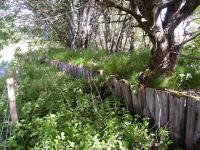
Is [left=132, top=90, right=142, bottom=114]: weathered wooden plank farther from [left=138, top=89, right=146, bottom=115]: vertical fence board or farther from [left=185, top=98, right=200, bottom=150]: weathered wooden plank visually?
[left=185, top=98, right=200, bottom=150]: weathered wooden plank

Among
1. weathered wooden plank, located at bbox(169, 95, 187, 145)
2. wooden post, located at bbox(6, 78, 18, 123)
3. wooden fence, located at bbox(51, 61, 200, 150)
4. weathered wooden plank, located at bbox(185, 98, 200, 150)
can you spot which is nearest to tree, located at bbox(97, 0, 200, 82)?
wooden fence, located at bbox(51, 61, 200, 150)

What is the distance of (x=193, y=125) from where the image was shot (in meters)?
4.74

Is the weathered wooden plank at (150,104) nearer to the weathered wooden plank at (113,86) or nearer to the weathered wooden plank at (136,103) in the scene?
the weathered wooden plank at (136,103)

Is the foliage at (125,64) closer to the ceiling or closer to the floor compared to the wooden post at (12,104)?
closer to the ceiling

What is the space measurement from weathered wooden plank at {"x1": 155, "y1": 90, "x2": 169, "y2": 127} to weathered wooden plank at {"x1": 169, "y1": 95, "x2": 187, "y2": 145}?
0.10m

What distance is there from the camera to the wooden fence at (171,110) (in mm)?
4746

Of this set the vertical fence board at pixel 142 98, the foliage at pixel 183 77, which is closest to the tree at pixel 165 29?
the foliage at pixel 183 77

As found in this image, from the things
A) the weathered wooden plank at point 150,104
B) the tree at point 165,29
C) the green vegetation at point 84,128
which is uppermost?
the tree at point 165,29

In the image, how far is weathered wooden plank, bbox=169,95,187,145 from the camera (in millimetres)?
4906

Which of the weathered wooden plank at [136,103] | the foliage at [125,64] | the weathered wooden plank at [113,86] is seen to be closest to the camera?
the weathered wooden plank at [136,103]

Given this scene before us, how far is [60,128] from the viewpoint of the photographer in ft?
17.4

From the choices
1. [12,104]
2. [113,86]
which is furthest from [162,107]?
[12,104]

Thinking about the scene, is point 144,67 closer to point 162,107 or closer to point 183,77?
point 183,77

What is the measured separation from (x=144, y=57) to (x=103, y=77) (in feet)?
3.30
